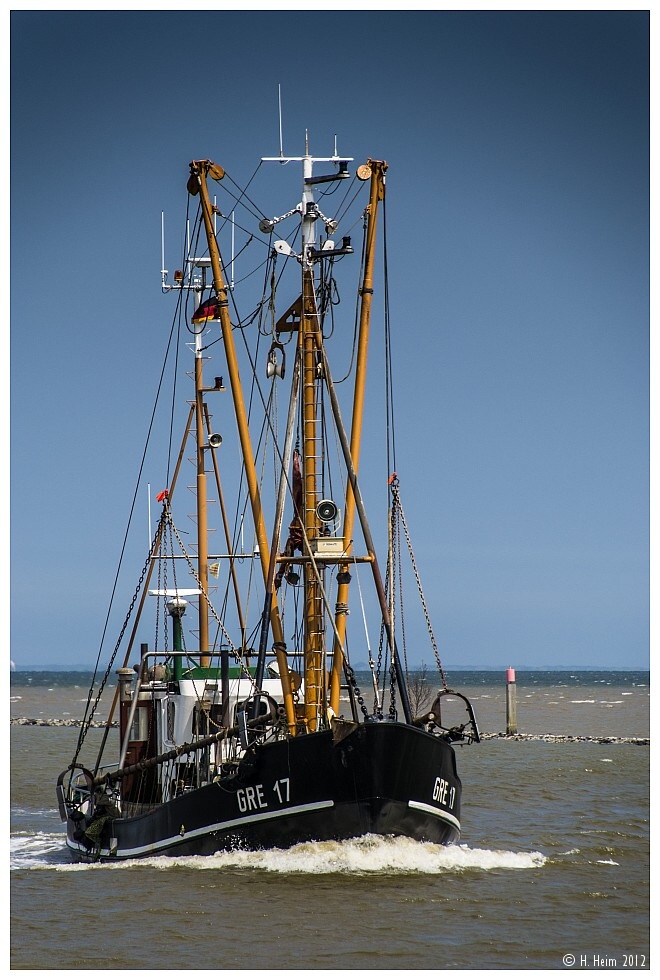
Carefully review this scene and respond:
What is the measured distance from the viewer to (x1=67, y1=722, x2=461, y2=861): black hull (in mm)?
22688

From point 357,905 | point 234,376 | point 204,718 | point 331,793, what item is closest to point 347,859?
point 331,793


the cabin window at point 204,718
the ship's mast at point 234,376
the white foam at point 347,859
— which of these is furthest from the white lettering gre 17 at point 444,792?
the cabin window at point 204,718

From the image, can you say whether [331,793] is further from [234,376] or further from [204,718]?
[234,376]

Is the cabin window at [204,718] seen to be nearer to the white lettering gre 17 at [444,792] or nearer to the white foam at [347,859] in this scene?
the white foam at [347,859]

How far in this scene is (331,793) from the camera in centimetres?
2284

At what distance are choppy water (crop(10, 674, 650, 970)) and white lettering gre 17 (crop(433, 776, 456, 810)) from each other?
91 centimetres

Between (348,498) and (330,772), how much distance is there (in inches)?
251

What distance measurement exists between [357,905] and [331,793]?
2.36 meters

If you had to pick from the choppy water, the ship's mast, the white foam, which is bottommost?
the choppy water

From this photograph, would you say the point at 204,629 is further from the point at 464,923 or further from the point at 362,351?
the point at 464,923

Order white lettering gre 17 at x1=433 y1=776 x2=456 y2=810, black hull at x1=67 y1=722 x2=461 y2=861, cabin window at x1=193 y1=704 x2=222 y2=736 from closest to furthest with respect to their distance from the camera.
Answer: black hull at x1=67 y1=722 x2=461 y2=861 → white lettering gre 17 at x1=433 y1=776 x2=456 y2=810 → cabin window at x1=193 y1=704 x2=222 y2=736

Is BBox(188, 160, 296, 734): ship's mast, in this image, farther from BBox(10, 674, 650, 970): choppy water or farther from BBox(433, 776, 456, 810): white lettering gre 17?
BBox(10, 674, 650, 970): choppy water

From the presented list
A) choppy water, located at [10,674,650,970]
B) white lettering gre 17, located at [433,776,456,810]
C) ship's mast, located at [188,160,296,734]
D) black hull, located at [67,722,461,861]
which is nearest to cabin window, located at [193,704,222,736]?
ship's mast, located at [188,160,296,734]

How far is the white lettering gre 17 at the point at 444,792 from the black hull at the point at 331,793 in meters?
0.02
